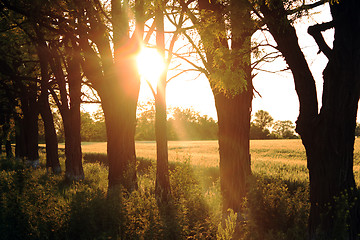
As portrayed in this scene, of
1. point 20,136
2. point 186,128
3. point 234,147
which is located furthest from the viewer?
point 186,128

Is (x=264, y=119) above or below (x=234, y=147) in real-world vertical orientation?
above

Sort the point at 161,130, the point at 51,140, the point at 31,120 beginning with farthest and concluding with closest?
the point at 31,120 → the point at 51,140 → the point at 161,130

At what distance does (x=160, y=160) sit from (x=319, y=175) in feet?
17.7

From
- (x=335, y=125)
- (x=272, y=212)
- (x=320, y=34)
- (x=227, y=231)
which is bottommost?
(x=272, y=212)

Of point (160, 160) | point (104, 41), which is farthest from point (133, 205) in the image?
point (104, 41)

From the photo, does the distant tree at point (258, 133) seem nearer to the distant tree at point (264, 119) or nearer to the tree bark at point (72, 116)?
the distant tree at point (264, 119)

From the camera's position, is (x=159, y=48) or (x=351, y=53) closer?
(x=351, y=53)

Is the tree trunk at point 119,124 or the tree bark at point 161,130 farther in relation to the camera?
the tree trunk at point 119,124

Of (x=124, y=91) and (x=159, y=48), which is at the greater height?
(x=159, y=48)

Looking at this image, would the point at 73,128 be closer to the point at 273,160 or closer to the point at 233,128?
the point at 233,128

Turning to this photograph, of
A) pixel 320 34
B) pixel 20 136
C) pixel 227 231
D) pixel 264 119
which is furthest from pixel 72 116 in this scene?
pixel 264 119

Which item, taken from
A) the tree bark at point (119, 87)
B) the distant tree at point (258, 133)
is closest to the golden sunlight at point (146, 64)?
the tree bark at point (119, 87)

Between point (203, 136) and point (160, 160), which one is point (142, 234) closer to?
point (160, 160)

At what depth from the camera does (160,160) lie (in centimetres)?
919
